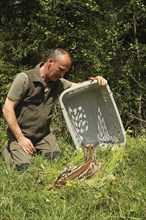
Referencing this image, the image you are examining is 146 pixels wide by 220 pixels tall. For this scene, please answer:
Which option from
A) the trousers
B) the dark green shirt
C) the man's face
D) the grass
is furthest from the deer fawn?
the man's face

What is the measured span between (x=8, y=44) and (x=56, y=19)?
1.45 metres

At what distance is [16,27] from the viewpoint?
7961 millimetres

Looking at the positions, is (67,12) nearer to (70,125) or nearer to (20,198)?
(70,125)

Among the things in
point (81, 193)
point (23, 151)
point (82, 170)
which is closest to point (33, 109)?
point (23, 151)

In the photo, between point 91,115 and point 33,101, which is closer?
point 33,101

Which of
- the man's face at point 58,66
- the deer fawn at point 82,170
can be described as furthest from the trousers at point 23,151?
the man's face at point 58,66

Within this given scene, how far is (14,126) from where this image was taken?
4.44 meters

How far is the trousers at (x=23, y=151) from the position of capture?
448 centimetres

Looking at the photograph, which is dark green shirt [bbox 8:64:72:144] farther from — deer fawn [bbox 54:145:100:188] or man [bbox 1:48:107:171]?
deer fawn [bbox 54:145:100:188]

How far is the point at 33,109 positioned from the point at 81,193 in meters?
1.32

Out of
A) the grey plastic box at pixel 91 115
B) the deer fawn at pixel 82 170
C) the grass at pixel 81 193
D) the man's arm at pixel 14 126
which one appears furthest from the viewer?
the grey plastic box at pixel 91 115

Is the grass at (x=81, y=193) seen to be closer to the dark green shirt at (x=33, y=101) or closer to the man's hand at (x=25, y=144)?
the man's hand at (x=25, y=144)

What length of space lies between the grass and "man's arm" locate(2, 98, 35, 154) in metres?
0.18

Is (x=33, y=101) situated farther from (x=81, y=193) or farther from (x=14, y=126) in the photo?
(x=81, y=193)
